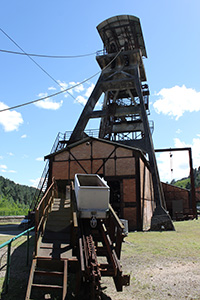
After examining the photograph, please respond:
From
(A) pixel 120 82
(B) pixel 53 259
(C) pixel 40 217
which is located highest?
(A) pixel 120 82

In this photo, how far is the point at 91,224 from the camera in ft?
18.7

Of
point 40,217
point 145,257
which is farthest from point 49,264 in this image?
point 145,257

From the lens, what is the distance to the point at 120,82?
844 inches

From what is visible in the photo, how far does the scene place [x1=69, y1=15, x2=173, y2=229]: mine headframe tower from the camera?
19992 mm

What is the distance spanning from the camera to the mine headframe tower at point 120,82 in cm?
1999

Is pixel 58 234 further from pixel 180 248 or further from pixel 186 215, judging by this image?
pixel 186 215

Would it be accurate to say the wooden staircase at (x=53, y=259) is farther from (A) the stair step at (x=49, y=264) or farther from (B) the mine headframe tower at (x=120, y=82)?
(B) the mine headframe tower at (x=120, y=82)

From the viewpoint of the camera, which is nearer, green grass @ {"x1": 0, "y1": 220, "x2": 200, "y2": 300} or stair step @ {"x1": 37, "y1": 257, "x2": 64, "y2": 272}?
green grass @ {"x1": 0, "y1": 220, "x2": 200, "y2": 300}

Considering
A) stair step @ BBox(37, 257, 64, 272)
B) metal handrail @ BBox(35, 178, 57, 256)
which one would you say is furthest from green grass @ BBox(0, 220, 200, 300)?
metal handrail @ BBox(35, 178, 57, 256)

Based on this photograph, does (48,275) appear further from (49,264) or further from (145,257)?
(145,257)

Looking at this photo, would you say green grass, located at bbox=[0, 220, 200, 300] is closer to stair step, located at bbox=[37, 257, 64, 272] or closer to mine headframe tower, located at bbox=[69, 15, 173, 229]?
stair step, located at bbox=[37, 257, 64, 272]

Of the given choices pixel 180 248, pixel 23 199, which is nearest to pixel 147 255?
pixel 180 248

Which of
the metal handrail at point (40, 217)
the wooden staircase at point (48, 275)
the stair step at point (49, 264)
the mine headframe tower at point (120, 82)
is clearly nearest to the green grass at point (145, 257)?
the wooden staircase at point (48, 275)

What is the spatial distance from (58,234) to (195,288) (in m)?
3.48
